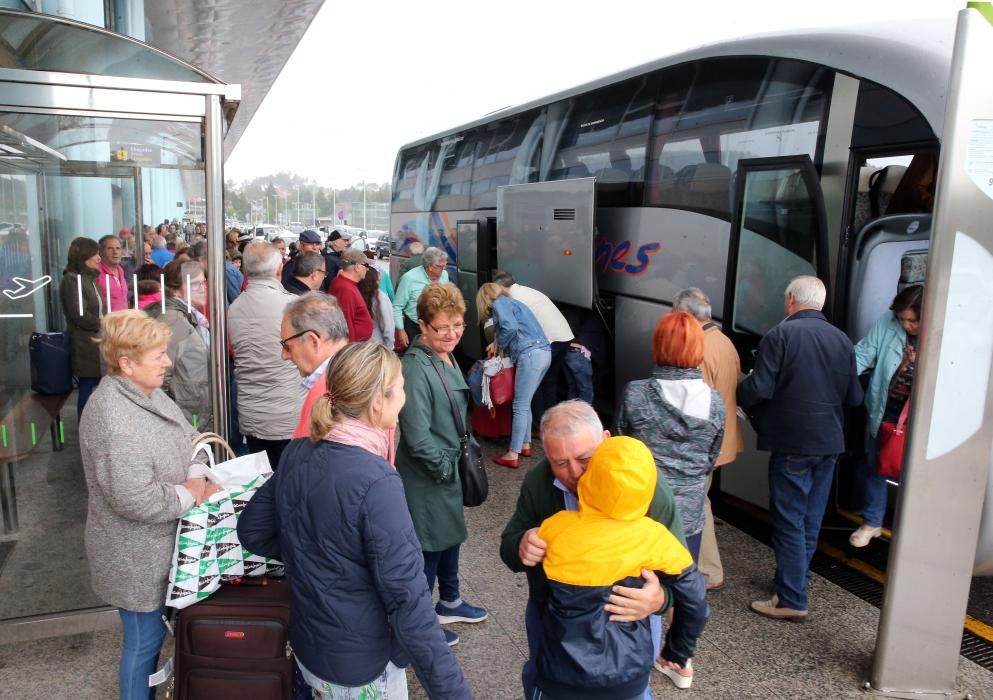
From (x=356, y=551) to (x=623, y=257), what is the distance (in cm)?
585

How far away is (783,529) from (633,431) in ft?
4.18

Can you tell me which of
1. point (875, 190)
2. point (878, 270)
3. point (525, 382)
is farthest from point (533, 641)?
point (875, 190)

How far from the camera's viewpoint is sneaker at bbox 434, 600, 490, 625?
4.32 metres

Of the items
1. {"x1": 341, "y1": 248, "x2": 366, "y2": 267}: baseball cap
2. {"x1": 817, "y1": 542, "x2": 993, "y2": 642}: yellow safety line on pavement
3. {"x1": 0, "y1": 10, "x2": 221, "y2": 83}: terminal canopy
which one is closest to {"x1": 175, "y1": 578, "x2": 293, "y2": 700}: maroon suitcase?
{"x1": 0, "y1": 10, "x2": 221, "y2": 83}: terminal canopy

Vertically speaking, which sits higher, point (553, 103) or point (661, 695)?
point (553, 103)

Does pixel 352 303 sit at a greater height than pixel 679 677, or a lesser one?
greater

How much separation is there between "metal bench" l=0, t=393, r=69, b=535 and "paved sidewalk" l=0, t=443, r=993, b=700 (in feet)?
3.55

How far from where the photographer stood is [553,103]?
9.34 metres

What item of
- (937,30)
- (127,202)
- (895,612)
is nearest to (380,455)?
(895,612)

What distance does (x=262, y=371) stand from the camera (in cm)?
467

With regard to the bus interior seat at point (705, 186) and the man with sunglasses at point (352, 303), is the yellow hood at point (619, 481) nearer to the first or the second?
the bus interior seat at point (705, 186)

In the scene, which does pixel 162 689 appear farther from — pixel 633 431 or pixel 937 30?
pixel 937 30

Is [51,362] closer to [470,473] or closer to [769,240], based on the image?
[470,473]

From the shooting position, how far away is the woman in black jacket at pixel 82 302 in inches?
162
